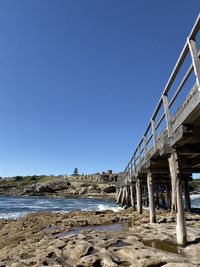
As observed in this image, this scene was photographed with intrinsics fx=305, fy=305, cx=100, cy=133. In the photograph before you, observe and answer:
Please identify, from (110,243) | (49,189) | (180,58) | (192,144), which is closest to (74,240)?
(110,243)

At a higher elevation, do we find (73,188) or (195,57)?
(73,188)

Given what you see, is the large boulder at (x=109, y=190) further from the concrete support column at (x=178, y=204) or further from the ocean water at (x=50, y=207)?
the concrete support column at (x=178, y=204)

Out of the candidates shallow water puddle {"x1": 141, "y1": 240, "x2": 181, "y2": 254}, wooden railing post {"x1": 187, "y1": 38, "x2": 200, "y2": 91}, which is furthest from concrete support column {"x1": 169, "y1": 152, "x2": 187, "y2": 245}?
wooden railing post {"x1": 187, "y1": 38, "x2": 200, "y2": 91}

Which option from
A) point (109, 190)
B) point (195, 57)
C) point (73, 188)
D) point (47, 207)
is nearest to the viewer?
point (195, 57)

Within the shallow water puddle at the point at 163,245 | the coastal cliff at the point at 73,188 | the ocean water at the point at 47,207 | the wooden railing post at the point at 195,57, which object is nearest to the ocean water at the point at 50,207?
the ocean water at the point at 47,207

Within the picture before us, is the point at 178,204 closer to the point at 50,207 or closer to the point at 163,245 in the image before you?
the point at 163,245

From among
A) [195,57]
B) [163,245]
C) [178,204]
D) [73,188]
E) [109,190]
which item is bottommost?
[163,245]

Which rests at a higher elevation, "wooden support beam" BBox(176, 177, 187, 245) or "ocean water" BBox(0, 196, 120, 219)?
"ocean water" BBox(0, 196, 120, 219)

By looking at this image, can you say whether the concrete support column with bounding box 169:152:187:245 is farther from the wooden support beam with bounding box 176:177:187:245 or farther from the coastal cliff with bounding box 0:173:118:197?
the coastal cliff with bounding box 0:173:118:197

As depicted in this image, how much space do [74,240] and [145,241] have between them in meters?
2.49

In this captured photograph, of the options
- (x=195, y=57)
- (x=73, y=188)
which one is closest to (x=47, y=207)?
(x=195, y=57)

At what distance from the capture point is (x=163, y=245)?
1009 cm

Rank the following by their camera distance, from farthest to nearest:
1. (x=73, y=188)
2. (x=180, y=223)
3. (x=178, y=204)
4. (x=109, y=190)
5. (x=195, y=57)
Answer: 1. (x=73, y=188)
2. (x=109, y=190)
3. (x=178, y=204)
4. (x=180, y=223)
5. (x=195, y=57)

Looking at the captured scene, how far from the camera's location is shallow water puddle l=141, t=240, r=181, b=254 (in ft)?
30.9
